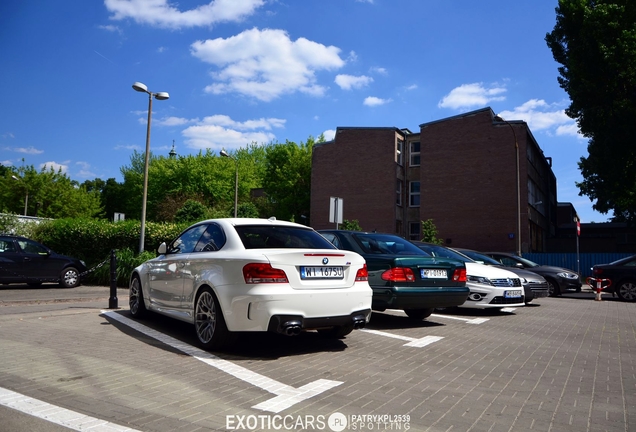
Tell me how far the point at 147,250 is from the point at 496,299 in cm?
1281

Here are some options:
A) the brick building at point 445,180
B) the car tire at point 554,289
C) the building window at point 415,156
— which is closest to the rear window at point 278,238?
the car tire at point 554,289

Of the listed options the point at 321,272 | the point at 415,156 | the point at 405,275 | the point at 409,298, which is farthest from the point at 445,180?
the point at 321,272

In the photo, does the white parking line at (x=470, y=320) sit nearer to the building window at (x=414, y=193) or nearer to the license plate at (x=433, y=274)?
the license plate at (x=433, y=274)

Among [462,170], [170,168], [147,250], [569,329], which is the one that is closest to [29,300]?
[147,250]

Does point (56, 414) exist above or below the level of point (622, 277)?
below

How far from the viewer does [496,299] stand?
10766mm

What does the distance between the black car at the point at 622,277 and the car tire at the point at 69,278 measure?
16824 millimetres

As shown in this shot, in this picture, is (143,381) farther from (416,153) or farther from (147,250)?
(416,153)

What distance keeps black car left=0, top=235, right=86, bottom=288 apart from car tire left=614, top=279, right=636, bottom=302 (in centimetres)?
1744

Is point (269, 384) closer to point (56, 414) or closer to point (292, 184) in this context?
point (56, 414)

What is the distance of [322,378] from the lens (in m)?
5.13

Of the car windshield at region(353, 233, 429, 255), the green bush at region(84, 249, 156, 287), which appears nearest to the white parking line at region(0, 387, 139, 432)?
the car windshield at region(353, 233, 429, 255)

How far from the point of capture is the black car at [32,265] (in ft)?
52.6

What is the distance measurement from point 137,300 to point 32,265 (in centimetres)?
960
